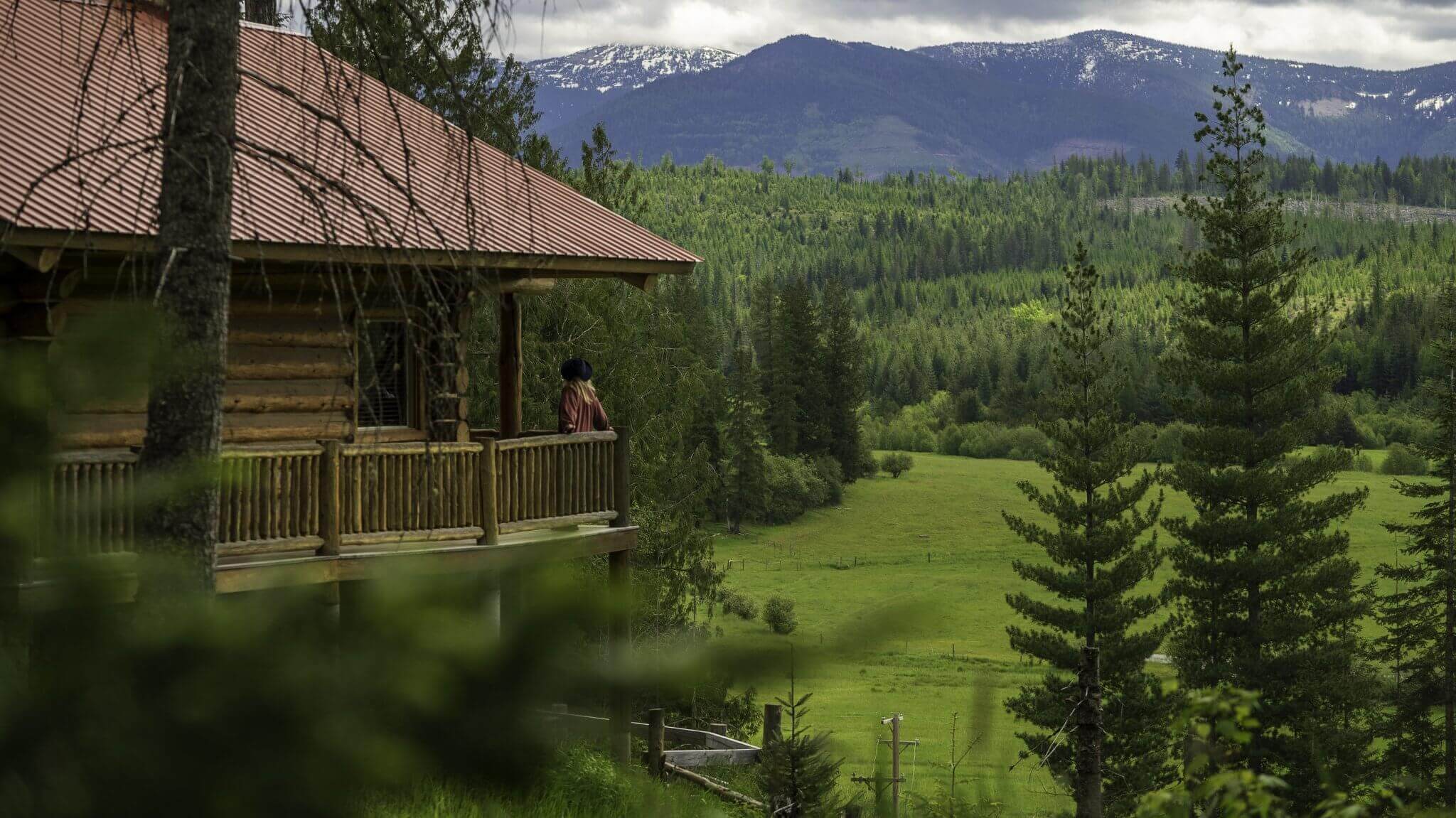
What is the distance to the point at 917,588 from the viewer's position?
20859 millimetres

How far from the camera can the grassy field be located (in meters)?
1.45

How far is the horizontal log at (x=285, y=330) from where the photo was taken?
11734 millimetres

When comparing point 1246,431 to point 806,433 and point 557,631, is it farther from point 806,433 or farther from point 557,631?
point 806,433

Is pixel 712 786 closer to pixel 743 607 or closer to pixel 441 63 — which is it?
pixel 441 63

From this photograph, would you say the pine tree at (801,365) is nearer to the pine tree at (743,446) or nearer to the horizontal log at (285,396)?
the pine tree at (743,446)

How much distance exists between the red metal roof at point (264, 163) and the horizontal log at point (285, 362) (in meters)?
1.29

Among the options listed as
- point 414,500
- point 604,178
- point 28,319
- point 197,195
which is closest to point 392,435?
point 414,500

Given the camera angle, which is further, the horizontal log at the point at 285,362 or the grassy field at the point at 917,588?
the horizontal log at the point at 285,362

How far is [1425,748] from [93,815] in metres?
44.9

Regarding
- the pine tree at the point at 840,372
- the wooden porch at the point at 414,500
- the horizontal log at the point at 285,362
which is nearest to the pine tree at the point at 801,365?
the pine tree at the point at 840,372

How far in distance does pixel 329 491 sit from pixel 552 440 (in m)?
2.18

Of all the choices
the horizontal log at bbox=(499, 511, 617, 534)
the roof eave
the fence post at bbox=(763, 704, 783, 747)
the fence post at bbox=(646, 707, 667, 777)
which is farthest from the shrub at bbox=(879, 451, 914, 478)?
the horizontal log at bbox=(499, 511, 617, 534)

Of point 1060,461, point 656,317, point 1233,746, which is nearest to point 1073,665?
point 1060,461

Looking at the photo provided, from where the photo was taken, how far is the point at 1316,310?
143 ft
